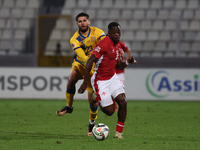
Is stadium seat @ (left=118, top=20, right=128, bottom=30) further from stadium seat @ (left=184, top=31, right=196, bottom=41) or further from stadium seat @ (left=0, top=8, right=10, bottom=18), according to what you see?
stadium seat @ (left=0, top=8, right=10, bottom=18)

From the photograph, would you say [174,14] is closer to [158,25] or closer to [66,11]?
[158,25]

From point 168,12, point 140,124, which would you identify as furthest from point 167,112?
point 168,12

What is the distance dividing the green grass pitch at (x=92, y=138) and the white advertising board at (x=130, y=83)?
311 centimetres

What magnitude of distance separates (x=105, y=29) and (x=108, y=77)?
9.72m

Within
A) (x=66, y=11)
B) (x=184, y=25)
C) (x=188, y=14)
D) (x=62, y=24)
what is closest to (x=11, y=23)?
(x=62, y=24)

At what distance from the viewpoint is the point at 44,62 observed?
13594 millimetres

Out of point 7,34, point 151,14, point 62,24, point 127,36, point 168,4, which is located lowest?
point 7,34

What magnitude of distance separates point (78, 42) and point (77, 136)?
155 centimetres

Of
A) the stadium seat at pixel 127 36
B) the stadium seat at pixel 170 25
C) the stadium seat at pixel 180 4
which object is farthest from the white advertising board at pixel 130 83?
the stadium seat at pixel 180 4

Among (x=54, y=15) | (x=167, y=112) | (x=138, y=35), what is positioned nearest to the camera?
(x=167, y=112)

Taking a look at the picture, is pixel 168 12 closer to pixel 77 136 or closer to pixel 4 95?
pixel 4 95

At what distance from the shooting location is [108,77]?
19.0 ft

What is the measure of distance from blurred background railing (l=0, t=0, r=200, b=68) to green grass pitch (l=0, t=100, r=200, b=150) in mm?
4389

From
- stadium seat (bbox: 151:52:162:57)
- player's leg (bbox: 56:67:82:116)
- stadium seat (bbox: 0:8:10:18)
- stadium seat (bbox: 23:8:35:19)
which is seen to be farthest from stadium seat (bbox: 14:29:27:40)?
player's leg (bbox: 56:67:82:116)
